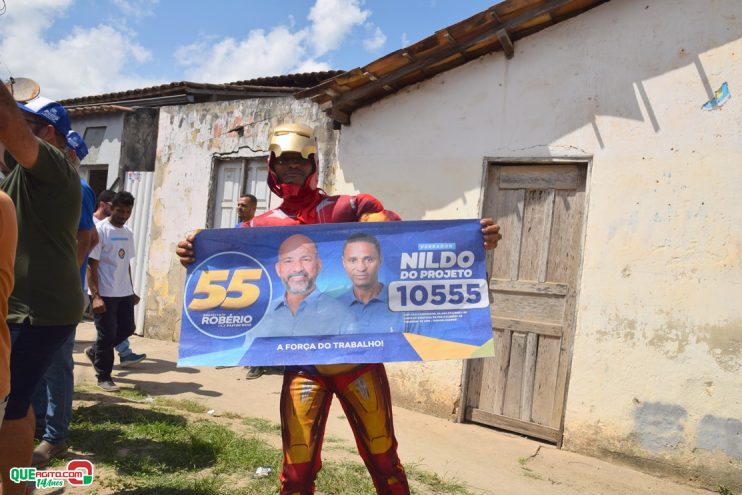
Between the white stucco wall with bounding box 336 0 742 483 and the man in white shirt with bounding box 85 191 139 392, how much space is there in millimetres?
3173

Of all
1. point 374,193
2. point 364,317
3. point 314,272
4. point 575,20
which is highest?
point 575,20

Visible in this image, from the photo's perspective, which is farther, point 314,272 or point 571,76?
point 571,76

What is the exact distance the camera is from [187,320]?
8.60 feet

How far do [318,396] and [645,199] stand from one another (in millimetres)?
3249

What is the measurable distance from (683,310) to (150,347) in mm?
6281

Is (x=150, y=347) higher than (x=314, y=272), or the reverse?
(x=314, y=272)

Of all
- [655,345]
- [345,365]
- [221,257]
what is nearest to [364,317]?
[345,365]

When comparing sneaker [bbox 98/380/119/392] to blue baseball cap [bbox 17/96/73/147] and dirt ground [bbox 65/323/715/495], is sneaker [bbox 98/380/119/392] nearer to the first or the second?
dirt ground [bbox 65/323/715/495]

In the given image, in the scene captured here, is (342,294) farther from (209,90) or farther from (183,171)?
(209,90)

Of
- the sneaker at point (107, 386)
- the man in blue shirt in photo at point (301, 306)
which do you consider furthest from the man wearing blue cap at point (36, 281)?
the sneaker at point (107, 386)

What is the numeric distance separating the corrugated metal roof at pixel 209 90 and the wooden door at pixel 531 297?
5276mm

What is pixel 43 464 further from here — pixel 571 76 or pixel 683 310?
pixel 571 76

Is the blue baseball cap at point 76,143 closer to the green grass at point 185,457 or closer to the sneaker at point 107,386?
the green grass at point 185,457

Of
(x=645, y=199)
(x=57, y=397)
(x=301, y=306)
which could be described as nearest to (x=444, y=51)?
(x=645, y=199)
